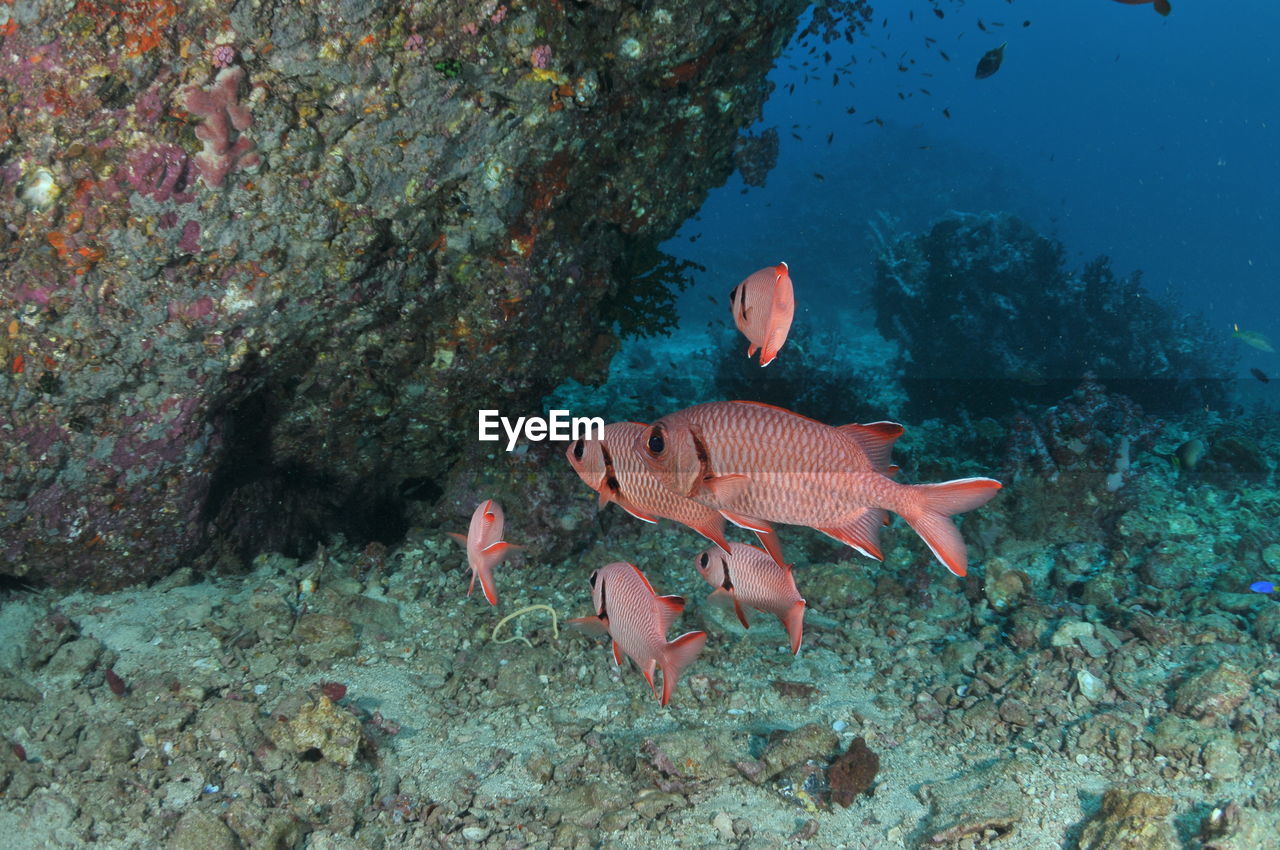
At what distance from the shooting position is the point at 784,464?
2242 millimetres

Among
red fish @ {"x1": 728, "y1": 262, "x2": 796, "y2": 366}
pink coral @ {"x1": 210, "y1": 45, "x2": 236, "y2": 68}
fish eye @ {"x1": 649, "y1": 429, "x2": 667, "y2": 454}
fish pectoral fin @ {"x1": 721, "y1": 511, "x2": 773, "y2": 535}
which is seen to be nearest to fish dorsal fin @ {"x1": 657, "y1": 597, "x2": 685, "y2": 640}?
fish pectoral fin @ {"x1": 721, "y1": 511, "x2": 773, "y2": 535}

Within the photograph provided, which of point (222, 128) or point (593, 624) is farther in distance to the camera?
point (593, 624)

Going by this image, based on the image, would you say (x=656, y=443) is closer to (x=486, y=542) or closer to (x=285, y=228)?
(x=486, y=542)

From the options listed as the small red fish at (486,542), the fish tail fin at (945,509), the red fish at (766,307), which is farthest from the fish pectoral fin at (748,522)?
the small red fish at (486,542)

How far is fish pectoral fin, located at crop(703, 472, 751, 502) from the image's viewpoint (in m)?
2.21

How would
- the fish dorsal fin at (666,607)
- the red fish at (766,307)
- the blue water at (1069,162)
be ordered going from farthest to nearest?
1. the blue water at (1069,162)
2. the fish dorsal fin at (666,607)
3. the red fish at (766,307)

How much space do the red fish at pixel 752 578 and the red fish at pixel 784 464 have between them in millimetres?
1095

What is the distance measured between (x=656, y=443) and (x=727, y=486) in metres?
0.29

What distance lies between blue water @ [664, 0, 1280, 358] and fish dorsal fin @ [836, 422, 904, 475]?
21.0 ft

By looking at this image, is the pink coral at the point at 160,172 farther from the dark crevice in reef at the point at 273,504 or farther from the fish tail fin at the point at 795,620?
the fish tail fin at the point at 795,620

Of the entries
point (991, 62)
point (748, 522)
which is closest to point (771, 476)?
point (748, 522)

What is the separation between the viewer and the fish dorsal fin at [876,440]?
226 centimetres

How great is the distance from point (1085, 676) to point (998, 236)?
1520cm

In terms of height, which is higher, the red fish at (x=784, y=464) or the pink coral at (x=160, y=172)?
the pink coral at (x=160, y=172)
